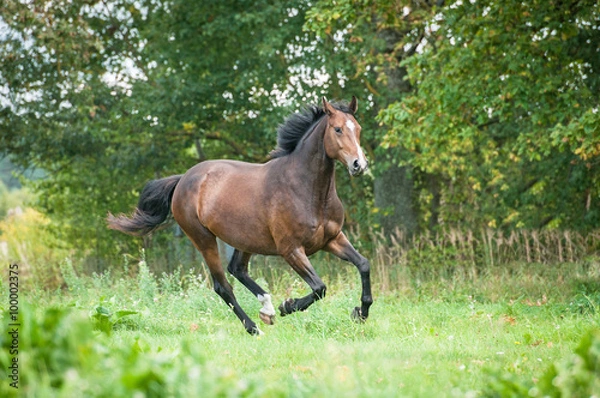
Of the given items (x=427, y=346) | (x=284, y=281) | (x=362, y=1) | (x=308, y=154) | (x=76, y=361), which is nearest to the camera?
(x=76, y=361)

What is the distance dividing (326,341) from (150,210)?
3919 millimetres

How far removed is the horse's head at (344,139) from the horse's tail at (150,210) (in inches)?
109

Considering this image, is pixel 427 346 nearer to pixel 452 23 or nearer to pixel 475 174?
pixel 452 23

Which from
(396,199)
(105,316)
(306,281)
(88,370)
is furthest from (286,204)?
(396,199)

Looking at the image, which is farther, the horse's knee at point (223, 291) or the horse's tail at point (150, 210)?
the horse's tail at point (150, 210)

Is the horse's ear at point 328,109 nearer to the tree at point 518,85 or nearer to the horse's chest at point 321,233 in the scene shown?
the horse's chest at point 321,233

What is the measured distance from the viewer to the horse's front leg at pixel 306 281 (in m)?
7.71

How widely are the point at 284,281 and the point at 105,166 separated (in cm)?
1073

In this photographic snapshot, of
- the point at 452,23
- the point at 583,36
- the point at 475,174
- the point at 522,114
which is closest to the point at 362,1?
the point at 452,23

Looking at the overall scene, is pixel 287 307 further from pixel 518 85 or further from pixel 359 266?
pixel 518 85

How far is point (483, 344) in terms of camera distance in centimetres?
651

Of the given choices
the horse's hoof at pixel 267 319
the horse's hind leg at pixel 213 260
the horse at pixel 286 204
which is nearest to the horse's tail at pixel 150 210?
the horse at pixel 286 204

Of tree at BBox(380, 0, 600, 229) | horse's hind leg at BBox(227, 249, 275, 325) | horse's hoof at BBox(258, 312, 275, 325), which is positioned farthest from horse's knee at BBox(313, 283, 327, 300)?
tree at BBox(380, 0, 600, 229)

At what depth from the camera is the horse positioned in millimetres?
7711
